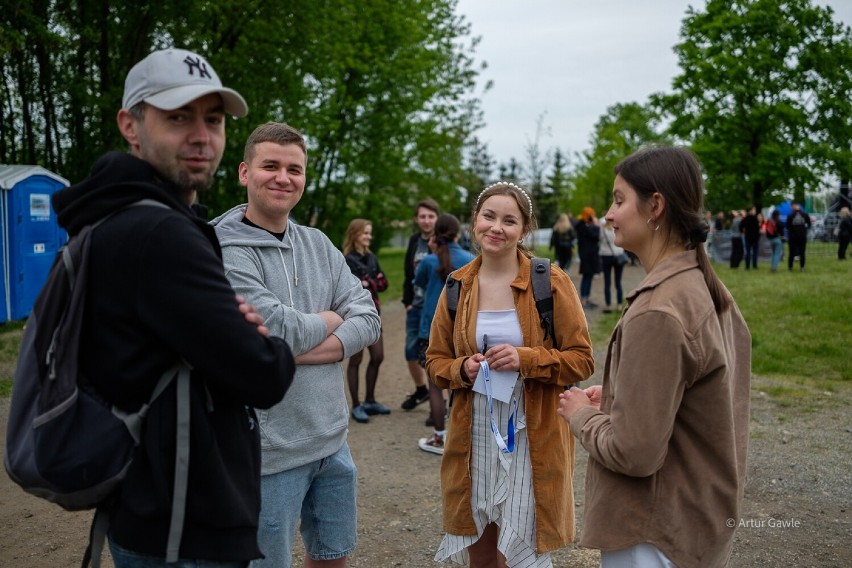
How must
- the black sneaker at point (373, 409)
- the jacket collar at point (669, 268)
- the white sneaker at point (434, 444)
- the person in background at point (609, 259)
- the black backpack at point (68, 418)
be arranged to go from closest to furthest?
the black backpack at point (68, 418) < the jacket collar at point (669, 268) < the white sneaker at point (434, 444) < the black sneaker at point (373, 409) < the person in background at point (609, 259)

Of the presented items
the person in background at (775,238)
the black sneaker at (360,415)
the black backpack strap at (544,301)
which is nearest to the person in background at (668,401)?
the black backpack strap at (544,301)

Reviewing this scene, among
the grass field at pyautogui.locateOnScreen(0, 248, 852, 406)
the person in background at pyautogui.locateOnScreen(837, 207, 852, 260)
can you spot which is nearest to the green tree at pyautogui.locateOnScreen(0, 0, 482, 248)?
the grass field at pyautogui.locateOnScreen(0, 248, 852, 406)

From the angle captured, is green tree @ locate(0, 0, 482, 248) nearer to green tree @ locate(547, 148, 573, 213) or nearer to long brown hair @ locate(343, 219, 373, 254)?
long brown hair @ locate(343, 219, 373, 254)

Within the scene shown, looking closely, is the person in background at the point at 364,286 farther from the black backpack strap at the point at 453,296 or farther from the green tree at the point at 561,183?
the green tree at the point at 561,183

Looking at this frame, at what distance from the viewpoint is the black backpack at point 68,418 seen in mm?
1693

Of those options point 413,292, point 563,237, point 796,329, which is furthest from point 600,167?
point 413,292

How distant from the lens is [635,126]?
5788 cm

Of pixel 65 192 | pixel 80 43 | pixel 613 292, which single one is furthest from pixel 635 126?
pixel 65 192

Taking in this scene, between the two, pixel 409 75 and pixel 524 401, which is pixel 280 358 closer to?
pixel 524 401

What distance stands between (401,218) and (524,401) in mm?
24805

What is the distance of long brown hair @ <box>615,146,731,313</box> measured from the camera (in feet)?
7.43

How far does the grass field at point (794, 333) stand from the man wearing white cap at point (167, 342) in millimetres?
7409

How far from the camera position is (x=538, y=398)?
3311 millimetres

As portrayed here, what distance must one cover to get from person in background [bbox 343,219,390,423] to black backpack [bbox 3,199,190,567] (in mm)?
5713
